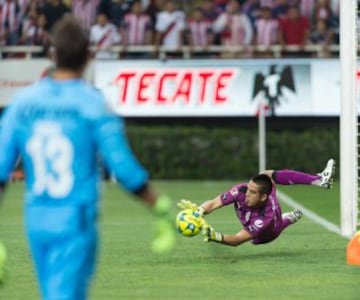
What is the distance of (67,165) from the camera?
25.0 ft

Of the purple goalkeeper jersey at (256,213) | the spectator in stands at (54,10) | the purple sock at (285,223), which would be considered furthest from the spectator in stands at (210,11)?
the purple goalkeeper jersey at (256,213)

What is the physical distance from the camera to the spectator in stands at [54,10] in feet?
104

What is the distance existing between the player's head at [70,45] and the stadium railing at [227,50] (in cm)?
2422

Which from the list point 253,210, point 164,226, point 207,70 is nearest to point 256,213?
point 253,210

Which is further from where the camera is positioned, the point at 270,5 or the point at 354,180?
the point at 270,5

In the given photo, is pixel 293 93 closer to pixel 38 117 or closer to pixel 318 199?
pixel 318 199

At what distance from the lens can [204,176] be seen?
32.7 m

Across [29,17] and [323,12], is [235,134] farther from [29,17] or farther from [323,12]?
[29,17]

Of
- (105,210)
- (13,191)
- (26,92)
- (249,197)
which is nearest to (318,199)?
(105,210)

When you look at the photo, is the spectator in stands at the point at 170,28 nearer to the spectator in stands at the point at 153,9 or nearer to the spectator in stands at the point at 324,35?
the spectator in stands at the point at 153,9

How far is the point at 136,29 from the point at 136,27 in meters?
0.04

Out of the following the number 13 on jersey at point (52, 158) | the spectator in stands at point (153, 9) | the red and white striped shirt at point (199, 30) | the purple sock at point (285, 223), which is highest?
the number 13 on jersey at point (52, 158)

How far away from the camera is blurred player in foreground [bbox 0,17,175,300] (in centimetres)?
754

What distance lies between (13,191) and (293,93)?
23.6 feet
